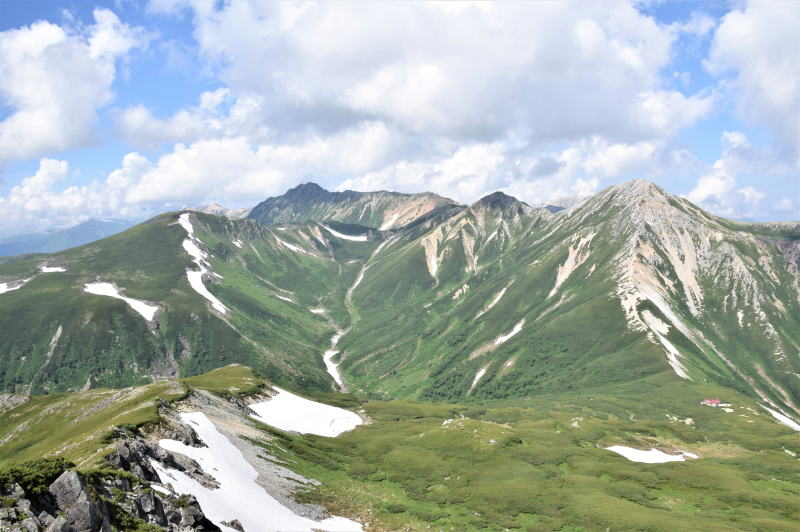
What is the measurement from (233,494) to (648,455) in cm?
11405

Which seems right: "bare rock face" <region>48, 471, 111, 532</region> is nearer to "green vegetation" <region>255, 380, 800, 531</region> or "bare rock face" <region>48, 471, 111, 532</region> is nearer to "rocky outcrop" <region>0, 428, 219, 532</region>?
"rocky outcrop" <region>0, 428, 219, 532</region>

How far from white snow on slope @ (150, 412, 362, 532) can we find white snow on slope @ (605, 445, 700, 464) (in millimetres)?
91126

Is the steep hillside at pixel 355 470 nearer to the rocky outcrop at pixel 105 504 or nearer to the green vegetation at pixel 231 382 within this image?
the rocky outcrop at pixel 105 504

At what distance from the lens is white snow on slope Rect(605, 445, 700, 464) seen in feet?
388

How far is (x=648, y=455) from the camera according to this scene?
395ft

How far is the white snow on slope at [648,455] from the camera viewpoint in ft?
388

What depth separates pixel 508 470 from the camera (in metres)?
89.9

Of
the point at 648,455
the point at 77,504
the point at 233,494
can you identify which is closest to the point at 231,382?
the point at 233,494

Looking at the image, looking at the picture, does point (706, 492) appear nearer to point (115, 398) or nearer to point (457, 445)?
point (457, 445)

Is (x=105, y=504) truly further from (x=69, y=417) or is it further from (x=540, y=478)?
(x=69, y=417)

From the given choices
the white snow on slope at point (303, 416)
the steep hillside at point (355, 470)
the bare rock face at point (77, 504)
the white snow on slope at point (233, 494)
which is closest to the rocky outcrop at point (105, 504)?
the bare rock face at point (77, 504)

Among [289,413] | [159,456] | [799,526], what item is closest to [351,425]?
[289,413]

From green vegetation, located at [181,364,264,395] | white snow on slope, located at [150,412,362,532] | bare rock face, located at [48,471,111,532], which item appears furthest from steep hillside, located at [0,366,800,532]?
green vegetation, located at [181,364,264,395]

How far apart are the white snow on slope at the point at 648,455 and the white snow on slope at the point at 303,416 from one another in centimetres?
7990
